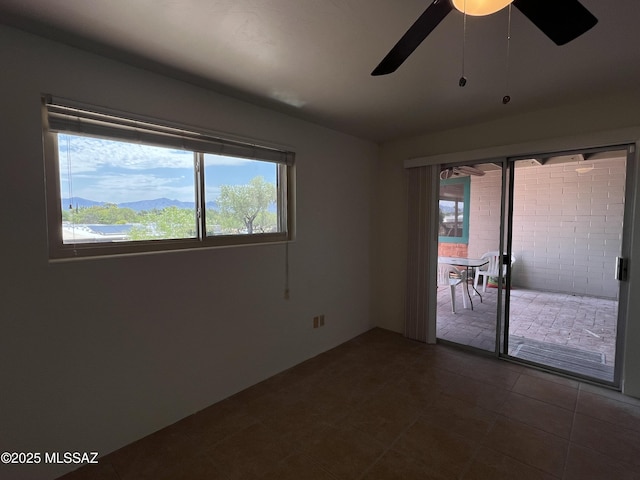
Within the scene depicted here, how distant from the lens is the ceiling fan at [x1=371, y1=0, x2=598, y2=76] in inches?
37.7

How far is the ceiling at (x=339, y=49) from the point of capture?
135 cm

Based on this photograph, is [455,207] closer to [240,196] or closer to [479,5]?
[240,196]

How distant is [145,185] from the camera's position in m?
2.02

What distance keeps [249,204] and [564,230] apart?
13.8 ft

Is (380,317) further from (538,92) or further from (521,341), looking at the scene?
(538,92)

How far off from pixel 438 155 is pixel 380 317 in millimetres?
2089


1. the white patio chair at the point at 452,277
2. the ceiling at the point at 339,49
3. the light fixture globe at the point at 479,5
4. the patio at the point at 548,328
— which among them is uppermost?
the ceiling at the point at 339,49

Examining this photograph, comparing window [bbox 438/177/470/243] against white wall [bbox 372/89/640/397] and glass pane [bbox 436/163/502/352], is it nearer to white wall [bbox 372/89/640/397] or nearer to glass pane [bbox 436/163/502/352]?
glass pane [bbox 436/163/502/352]

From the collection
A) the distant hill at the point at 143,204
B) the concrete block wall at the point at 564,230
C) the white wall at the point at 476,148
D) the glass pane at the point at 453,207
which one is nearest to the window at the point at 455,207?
the glass pane at the point at 453,207

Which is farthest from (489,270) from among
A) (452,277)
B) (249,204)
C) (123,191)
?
(123,191)

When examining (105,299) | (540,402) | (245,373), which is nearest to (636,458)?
(540,402)

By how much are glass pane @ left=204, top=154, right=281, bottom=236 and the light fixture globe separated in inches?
72.8

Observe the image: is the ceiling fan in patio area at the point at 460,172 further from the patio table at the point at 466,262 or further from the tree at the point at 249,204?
the tree at the point at 249,204

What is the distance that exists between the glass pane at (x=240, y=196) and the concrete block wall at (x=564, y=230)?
272cm
